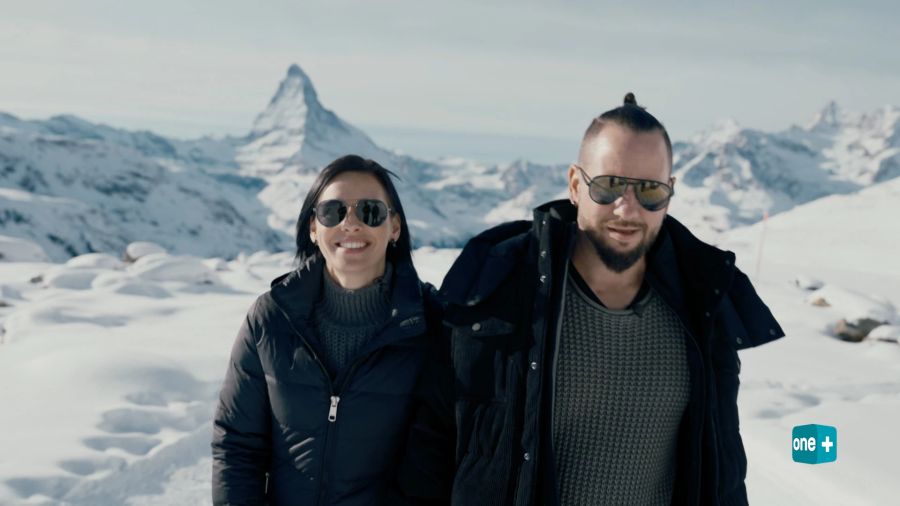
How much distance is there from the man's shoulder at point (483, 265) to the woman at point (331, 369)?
Answer: 0.58m

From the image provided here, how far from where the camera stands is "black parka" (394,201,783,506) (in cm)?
290

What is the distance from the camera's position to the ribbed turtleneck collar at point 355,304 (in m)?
3.63

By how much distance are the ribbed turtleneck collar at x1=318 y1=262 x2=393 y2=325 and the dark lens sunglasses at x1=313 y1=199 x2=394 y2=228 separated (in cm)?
32

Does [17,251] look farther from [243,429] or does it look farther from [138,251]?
[243,429]

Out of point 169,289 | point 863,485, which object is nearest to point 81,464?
point 863,485

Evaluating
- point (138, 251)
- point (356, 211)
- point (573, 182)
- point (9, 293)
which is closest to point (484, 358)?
point (573, 182)

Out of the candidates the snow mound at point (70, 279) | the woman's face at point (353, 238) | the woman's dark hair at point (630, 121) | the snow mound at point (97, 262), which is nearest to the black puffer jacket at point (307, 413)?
the woman's face at point (353, 238)

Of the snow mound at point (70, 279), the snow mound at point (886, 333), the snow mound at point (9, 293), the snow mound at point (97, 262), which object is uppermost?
the snow mound at point (97, 262)

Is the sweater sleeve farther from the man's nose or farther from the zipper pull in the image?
the man's nose

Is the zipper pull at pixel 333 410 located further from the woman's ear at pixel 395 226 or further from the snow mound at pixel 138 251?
the snow mound at pixel 138 251

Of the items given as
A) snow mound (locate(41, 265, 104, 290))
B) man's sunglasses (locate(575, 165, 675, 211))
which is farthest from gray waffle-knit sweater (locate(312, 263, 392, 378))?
snow mound (locate(41, 265, 104, 290))

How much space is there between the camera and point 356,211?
11.8ft

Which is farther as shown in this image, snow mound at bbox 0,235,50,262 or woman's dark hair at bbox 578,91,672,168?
snow mound at bbox 0,235,50,262

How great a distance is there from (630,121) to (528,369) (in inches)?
Answer: 43.6
